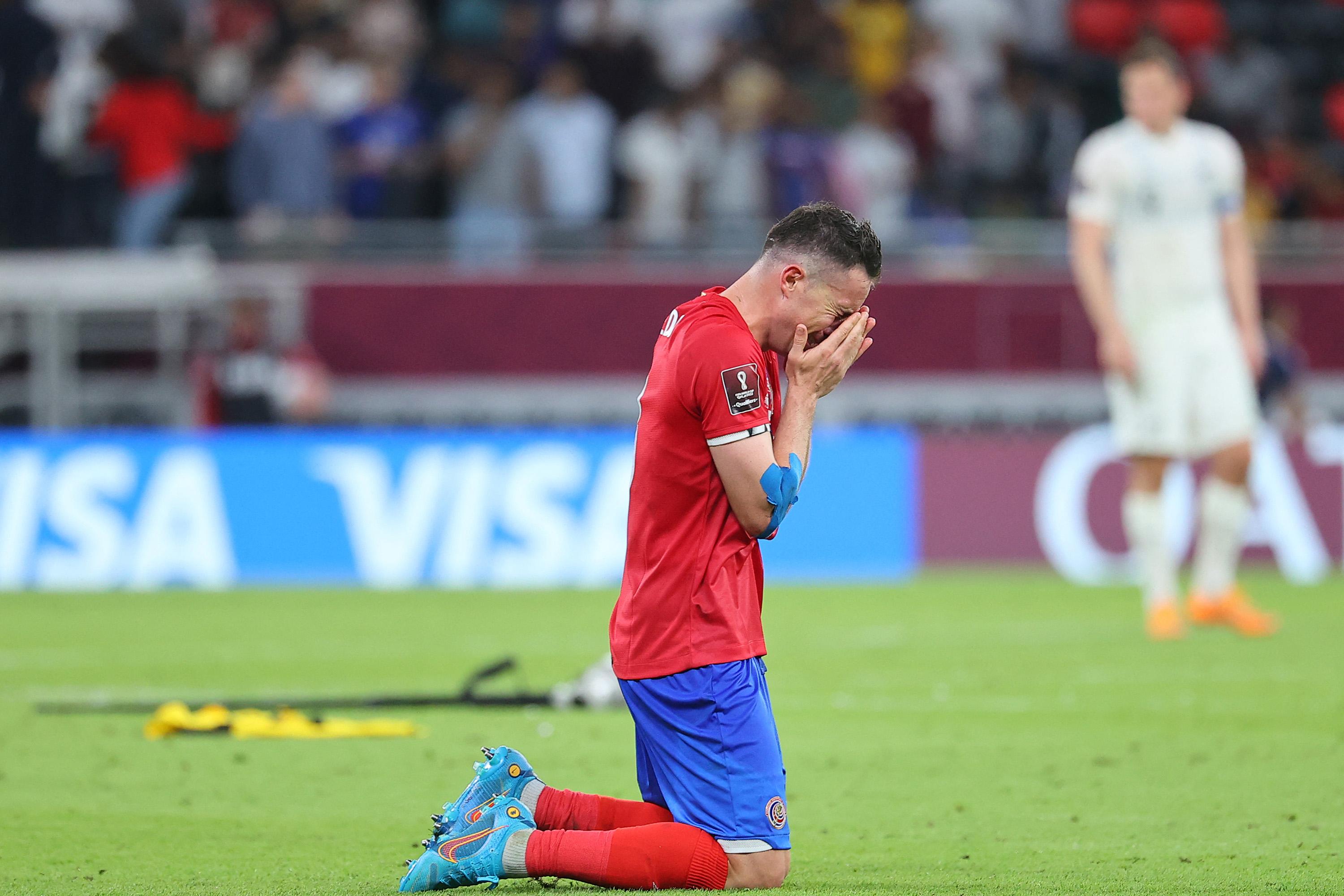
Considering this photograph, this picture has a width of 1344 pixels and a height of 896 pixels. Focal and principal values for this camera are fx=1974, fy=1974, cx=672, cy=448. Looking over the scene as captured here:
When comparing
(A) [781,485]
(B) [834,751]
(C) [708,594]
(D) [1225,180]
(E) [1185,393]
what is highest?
(D) [1225,180]

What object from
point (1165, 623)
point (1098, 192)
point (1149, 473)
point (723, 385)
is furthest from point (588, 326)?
point (723, 385)

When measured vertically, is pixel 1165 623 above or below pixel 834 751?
above

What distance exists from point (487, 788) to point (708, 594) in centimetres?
75

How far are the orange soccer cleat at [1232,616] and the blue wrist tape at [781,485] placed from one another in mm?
6337

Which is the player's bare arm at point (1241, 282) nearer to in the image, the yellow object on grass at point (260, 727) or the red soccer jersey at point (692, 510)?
the yellow object on grass at point (260, 727)

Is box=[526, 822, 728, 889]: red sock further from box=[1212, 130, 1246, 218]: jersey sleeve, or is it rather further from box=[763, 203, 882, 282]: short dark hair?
box=[1212, 130, 1246, 218]: jersey sleeve

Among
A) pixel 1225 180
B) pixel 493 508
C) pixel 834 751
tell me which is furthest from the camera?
pixel 493 508

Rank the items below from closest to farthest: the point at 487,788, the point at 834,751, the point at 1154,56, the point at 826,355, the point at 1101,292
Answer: the point at 826,355, the point at 487,788, the point at 834,751, the point at 1101,292, the point at 1154,56

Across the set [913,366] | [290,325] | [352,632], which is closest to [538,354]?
[290,325]

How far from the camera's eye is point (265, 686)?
29.9 ft

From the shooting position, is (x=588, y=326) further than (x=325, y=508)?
Yes

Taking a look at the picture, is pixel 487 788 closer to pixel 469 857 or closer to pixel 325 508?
pixel 469 857

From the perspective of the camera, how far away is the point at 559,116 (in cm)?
1705

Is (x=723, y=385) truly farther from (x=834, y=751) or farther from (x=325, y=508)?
(x=325, y=508)
